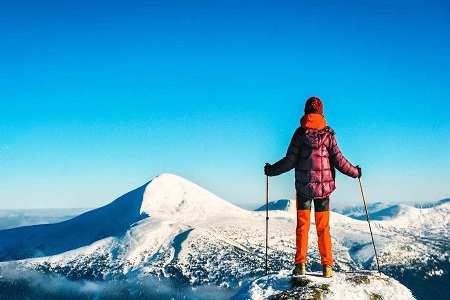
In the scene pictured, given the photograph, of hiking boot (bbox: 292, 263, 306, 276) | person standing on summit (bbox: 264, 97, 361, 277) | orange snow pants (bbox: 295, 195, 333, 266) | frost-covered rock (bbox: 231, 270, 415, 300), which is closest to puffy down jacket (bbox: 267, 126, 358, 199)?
person standing on summit (bbox: 264, 97, 361, 277)

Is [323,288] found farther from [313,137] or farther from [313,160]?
[313,137]

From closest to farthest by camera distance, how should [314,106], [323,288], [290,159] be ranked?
1. [323,288]
2. [314,106]
3. [290,159]

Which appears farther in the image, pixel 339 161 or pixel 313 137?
pixel 339 161

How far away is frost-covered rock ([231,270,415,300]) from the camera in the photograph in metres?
11.6

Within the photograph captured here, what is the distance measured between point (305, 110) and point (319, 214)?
3194 mm

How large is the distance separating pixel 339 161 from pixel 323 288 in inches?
150

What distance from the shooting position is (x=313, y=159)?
13.0 metres

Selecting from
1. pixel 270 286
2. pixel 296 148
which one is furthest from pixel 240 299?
pixel 296 148

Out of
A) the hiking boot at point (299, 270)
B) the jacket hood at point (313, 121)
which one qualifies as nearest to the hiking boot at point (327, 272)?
the hiking boot at point (299, 270)

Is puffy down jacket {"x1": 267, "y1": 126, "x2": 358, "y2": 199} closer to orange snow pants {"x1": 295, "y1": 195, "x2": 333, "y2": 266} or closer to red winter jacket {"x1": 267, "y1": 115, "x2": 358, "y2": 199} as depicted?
red winter jacket {"x1": 267, "y1": 115, "x2": 358, "y2": 199}

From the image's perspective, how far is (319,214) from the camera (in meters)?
13.2

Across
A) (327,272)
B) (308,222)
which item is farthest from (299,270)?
(308,222)

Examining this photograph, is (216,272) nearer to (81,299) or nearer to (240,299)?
(81,299)

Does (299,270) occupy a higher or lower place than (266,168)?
lower
